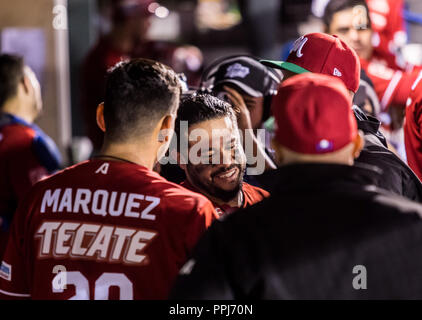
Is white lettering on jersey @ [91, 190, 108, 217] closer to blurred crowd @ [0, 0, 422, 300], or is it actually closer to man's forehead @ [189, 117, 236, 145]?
blurred crowd @ [0, 0, 422, 300]

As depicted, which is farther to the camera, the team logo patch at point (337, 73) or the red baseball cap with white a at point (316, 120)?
the team logo patch at point (337, 73)

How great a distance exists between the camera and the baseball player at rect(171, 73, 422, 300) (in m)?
1.70

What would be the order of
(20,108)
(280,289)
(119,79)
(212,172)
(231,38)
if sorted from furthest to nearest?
(231,38) < (20,108) < (212,172) < (119,79) < (280,289)

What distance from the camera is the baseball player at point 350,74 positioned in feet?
8.33

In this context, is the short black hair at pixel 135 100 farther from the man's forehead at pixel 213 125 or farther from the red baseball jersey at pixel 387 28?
the red baseball jersey at pixel 387 28

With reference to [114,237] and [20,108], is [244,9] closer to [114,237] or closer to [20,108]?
[20,108]

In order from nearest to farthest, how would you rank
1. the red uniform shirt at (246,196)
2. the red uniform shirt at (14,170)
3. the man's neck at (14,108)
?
the red uniform shirt at (246,196)
the red uniform shirt at (14,170)
the man's neck at (14,108)

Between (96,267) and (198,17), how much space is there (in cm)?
681

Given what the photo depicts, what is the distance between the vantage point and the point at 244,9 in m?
7.87

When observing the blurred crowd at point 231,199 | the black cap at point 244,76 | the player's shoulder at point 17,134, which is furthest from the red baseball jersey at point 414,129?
the player's shoulder at point 17,134

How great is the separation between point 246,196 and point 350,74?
712 millimetres

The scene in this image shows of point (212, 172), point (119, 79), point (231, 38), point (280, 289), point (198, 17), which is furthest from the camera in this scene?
point (198, 17)

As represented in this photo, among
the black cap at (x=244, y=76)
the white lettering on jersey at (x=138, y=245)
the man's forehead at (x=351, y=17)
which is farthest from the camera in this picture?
the man's forehead at (x=351, y=17)
